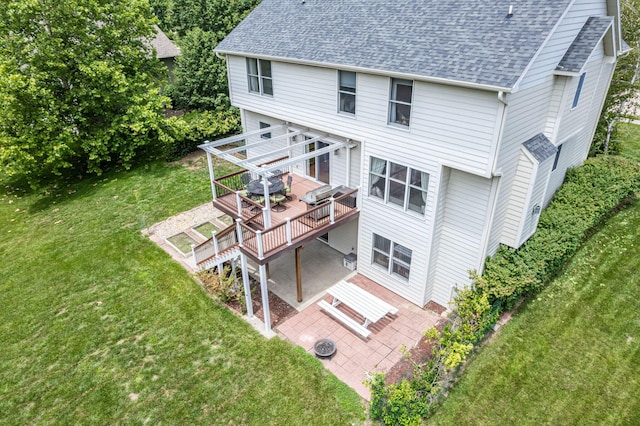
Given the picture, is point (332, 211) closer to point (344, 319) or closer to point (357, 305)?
point (357, 305)

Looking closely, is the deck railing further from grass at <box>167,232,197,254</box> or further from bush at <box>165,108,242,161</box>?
bush at <box>165,108,242,161</box>

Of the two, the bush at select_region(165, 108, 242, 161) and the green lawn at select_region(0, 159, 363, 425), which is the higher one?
the bush at select_region(165, 108, 242, 161)

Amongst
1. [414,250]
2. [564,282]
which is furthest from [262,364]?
[564,282]

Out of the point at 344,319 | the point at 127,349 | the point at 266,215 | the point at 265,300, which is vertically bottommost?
the point at 127,349

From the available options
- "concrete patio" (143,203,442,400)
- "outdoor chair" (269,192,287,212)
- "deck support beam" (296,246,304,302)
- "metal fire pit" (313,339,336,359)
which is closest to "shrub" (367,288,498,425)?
"concrete patio" (143,203,442,400)

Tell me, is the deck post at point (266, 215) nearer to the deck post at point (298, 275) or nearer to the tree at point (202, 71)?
the deck post at point (298, 275)

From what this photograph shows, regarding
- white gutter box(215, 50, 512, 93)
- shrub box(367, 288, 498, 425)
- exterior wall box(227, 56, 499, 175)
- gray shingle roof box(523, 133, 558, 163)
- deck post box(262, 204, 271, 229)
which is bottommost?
shrub box(367, 288, 498, 425)

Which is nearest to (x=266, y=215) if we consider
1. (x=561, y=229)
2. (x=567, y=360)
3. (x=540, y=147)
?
(x=540, y=147)

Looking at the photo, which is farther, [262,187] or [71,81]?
[71,81]
